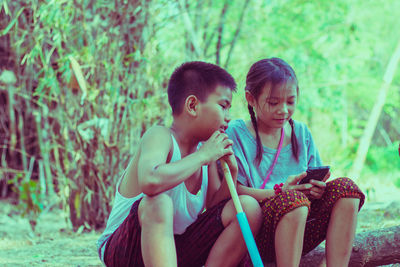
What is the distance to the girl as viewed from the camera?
1.75 metres

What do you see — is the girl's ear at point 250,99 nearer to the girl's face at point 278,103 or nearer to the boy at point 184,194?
the girl's face at point 278,103

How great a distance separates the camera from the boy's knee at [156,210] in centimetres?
164

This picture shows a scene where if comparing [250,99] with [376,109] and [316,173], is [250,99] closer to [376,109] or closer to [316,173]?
[316,173]

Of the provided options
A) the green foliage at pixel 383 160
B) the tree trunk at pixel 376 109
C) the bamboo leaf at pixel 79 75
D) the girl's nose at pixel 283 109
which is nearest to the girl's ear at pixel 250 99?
the girl's nose at pixel 283 109

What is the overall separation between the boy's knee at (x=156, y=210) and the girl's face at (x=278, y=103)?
0.61 meters

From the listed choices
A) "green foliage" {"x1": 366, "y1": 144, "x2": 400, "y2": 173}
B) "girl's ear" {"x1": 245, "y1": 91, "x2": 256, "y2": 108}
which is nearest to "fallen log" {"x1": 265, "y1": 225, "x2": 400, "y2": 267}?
"girl's ear" {"x1": 245, "y1": 91, "x2": 256, "y2": 108}

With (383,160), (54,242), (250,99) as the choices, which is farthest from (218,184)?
(383,160)

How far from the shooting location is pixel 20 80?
446cm

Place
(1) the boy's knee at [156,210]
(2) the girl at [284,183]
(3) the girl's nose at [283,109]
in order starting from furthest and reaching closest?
1. (3) the girl's nose at [283,109]
2. (2) the girl at [284,183]
3. (1) the boy's knee at [156,210]

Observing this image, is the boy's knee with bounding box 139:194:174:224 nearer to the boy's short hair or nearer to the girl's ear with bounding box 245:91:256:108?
the boy's short hair

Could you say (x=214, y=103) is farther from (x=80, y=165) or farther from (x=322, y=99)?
(x=322, y=99)

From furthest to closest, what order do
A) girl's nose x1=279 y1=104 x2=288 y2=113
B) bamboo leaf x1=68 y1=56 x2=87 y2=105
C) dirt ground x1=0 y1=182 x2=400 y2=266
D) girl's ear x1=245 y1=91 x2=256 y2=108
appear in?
bamboo leaf x1=68 y1=56 x2=87 y2=105
dirt ground x1=0 y1=182 x2=400 y2=266
girl's ear x1=245 y1=91 x2=256 y2=108
girl's nose x1=279 y1=104 x2=288 y2=113

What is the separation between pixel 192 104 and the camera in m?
1.92

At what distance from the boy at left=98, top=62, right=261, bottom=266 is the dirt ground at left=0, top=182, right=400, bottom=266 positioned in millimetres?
814
